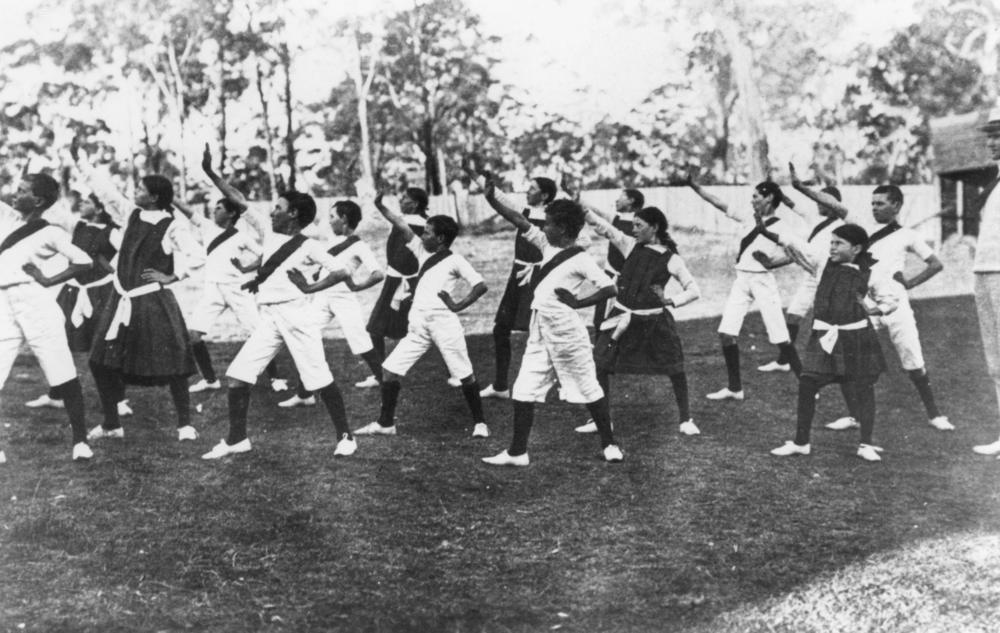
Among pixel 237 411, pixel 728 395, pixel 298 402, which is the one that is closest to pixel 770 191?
pixel 728 395

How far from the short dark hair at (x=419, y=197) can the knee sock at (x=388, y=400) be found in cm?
233

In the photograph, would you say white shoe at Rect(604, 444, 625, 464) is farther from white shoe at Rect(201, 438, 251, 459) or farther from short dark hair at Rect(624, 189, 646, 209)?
short dark hair at Rect(624, 189, 646, 209)

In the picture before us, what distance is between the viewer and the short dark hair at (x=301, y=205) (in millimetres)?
6918

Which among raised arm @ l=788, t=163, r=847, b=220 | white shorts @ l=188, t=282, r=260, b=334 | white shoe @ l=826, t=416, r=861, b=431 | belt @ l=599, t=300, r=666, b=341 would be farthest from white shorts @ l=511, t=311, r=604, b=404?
white shorts @ l=188, t=282, r=260, b=334

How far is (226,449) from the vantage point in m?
6.93

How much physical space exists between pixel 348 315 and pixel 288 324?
201 cm

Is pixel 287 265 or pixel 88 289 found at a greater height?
pixel 287 265

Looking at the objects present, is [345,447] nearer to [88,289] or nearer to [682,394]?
Result: [682,394]

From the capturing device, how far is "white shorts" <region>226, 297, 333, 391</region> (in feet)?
22.2

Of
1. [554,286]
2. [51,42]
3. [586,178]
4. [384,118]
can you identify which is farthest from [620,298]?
[586,178]

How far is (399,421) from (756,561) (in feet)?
12.8

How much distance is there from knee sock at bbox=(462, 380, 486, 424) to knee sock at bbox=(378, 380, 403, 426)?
20.7 inches

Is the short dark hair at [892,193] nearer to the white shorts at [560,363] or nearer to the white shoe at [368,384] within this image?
the white shorts at [560,363]

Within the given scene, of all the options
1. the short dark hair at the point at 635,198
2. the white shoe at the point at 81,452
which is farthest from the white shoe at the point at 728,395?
the white shoe at the point at 81,452
